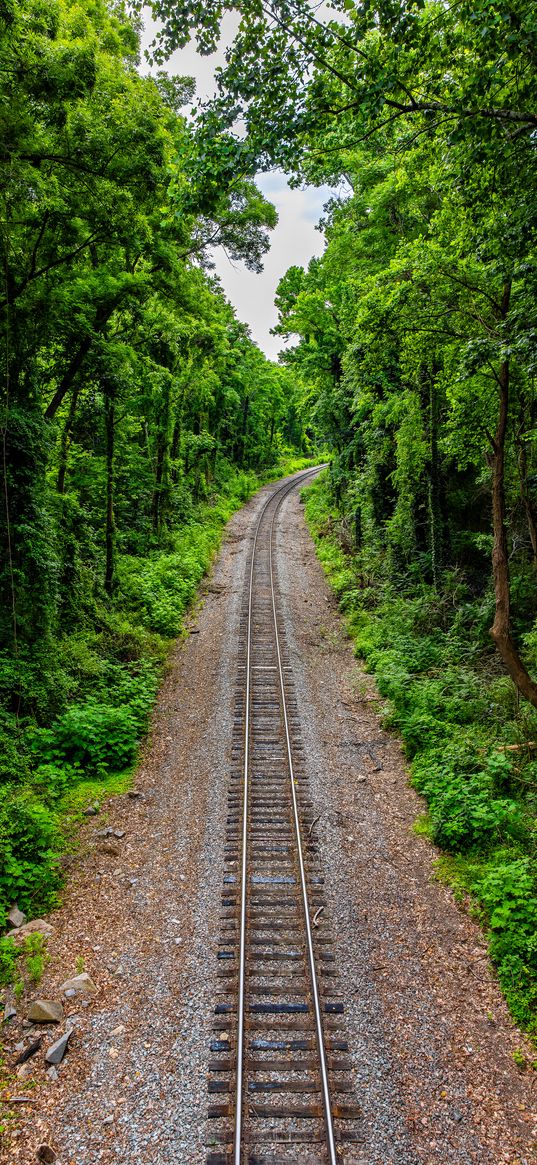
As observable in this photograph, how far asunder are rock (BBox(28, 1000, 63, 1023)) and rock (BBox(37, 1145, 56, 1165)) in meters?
1.08

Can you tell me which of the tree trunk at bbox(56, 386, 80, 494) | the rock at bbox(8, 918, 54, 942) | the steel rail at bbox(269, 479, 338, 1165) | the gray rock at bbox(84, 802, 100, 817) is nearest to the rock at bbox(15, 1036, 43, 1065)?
the rock at bbox(8, 918, 54, 942)

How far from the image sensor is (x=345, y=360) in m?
16.6

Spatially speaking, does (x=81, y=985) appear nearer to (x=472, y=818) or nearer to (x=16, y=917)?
(x=16, y=917)

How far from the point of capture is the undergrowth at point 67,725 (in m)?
6.87

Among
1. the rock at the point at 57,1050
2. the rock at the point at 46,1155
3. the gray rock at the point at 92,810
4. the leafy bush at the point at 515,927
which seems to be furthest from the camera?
the gray rock at the point at 92,810

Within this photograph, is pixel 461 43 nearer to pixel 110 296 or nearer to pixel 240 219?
pixel 110 296

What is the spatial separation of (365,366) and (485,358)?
3.74 metres

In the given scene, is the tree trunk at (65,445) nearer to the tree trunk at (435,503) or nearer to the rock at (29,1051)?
the tree trunk at (435,503)

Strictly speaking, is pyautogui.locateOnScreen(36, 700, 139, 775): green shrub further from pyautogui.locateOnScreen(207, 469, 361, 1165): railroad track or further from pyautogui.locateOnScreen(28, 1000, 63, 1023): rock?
pyautogui.locateOnScreen(28, 1000, 63, 1023): rock

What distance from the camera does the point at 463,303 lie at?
29.2 feet

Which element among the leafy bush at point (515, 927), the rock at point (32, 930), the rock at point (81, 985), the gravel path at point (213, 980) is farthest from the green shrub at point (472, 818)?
the rock at point (32, 930)

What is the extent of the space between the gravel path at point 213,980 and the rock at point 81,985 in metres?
0.10

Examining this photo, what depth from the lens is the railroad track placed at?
14.6 ft

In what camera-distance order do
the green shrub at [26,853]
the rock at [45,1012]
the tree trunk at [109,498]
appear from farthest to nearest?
the tree trunk at [109,498]
the green shrub at [26,853]
the rock at [45,1012]
